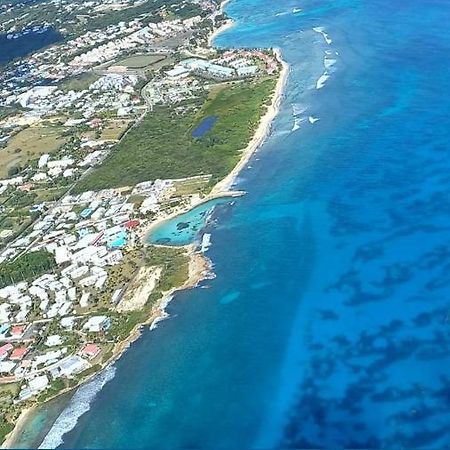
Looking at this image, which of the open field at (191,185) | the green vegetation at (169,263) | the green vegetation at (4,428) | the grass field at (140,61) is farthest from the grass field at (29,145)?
the green vegetation at (4,428)

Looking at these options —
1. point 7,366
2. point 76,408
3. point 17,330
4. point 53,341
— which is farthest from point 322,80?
point 76,408

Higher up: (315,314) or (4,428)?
(315,314)

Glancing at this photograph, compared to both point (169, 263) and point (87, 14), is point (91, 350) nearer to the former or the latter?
point (169, 263)

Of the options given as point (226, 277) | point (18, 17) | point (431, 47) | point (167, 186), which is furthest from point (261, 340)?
point (18, 17)

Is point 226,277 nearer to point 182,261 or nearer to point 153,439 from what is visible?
point 182,261

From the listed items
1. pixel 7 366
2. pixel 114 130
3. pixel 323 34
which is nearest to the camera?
pixel 7 366

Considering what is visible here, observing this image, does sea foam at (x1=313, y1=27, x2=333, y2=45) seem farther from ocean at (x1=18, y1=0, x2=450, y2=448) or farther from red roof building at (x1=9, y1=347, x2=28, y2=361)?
red roof building at (x1=9, y1=347, x2=28, y2=361)

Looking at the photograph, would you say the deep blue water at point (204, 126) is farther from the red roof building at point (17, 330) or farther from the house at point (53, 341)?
the house at point (53, 341)
